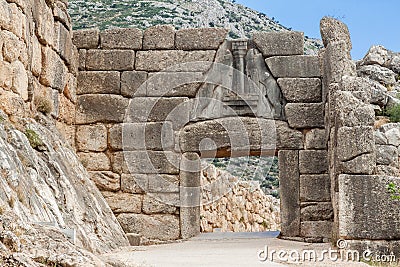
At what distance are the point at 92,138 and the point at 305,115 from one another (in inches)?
135

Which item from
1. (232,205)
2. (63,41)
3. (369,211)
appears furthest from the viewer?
(232,205)

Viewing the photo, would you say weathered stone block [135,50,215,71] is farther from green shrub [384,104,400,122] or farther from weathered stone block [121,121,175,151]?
green shrub [384,104,400,122]

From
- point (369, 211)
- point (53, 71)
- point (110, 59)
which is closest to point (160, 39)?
point (110, 59)

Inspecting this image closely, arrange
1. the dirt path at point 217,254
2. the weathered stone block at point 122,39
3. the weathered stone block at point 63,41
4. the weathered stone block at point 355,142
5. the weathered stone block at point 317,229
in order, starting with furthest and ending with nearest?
the weathered stone block at point 122,39, the weathered stone block at point 317,229, the weathered stone block at point 63,41, the weathered stone block at point 355,142, the dirt path at point 217,254

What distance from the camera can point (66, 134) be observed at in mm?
9648

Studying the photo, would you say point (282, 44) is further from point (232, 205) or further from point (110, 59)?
point (232, 205)

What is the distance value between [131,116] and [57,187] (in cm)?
307

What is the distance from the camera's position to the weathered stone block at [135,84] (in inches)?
394

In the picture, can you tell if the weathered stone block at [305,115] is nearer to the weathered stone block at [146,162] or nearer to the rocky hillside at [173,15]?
the weathered stone block at [146,162]

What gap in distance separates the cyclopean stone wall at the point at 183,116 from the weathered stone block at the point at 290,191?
0.02 meters

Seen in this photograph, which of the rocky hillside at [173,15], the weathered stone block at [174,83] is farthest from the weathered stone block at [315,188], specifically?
the rocky hillside at [173,15]

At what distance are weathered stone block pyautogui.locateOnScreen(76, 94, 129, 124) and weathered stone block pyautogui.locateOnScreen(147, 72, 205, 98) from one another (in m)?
0.50

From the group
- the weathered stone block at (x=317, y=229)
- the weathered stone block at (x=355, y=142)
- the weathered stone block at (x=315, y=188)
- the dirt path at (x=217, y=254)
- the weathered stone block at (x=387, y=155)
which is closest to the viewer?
the dirt path at (x=217, y=254)

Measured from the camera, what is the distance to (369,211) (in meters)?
7.03
